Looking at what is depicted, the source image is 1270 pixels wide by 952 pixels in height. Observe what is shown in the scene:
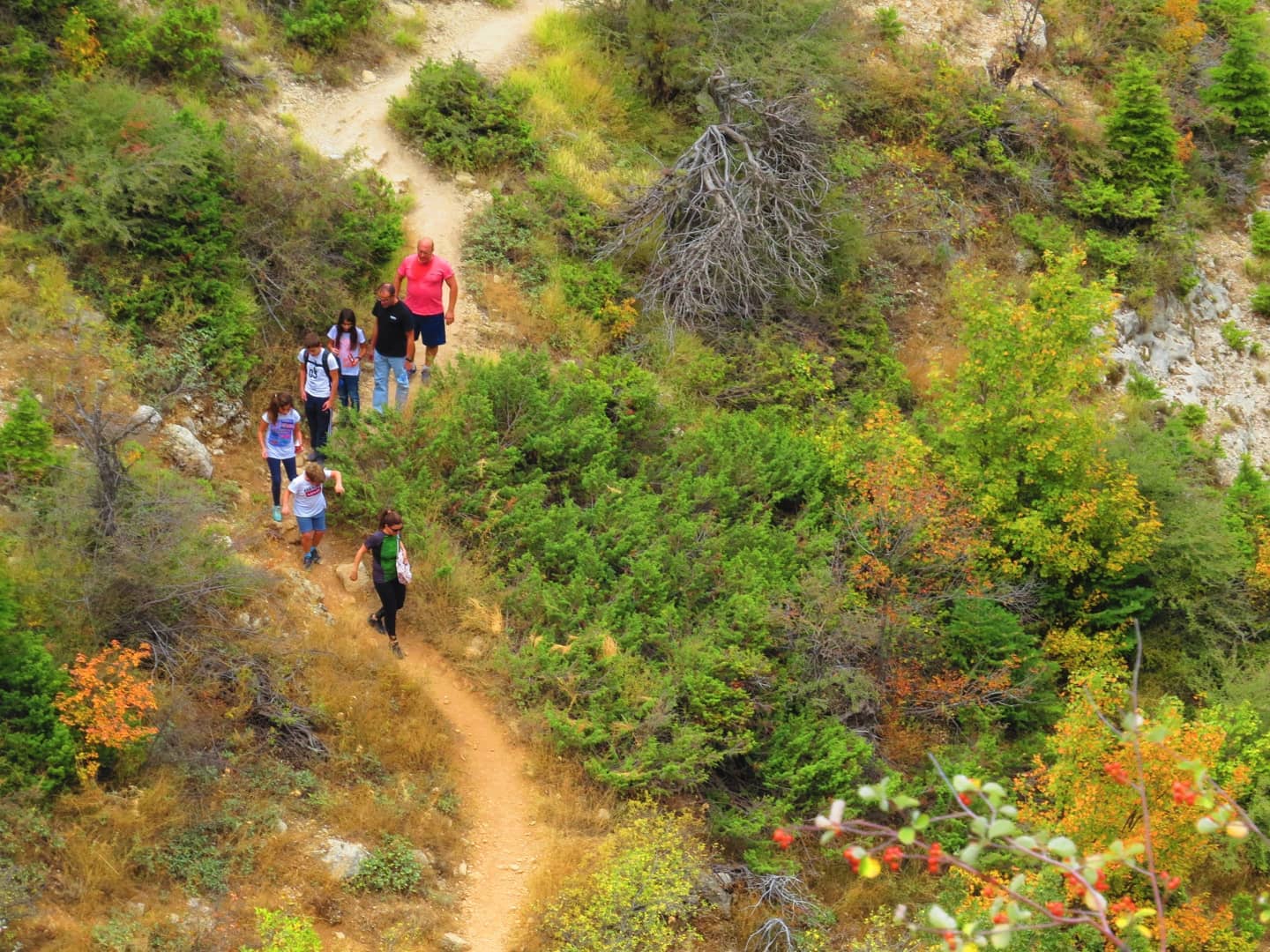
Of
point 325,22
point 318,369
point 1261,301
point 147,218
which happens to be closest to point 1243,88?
point 1261,301

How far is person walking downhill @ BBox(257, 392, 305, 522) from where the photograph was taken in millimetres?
10633

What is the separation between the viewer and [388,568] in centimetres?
1017

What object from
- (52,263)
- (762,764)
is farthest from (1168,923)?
(52,263)

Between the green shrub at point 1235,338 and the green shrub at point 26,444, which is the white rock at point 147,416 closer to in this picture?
the green shrub at point 26,444

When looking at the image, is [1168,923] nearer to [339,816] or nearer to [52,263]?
[339,816]

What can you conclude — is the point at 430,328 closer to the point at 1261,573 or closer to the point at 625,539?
the point at 625,539

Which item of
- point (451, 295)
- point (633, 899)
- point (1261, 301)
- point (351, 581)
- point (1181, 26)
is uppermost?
point (1181, 26)

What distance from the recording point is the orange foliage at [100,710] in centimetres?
817

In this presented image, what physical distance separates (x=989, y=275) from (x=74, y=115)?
42.5 feet

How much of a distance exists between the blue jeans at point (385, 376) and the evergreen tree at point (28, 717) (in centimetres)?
511

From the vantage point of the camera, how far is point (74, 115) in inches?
519

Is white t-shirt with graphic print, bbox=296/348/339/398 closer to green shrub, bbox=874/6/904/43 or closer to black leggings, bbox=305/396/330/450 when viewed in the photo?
black leggings, bbox=305/396/330/450

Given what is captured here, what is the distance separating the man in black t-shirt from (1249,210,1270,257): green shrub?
61.2ft

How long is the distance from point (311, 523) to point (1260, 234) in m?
20.9
